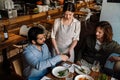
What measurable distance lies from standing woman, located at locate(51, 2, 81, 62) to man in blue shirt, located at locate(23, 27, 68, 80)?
1.69 ft

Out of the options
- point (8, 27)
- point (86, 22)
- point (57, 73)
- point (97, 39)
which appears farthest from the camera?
point (86, 22)

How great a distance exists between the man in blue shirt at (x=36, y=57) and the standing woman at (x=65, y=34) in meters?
0.52

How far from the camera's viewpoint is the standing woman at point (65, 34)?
2.45 metres

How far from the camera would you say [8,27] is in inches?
145

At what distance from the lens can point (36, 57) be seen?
193 cm

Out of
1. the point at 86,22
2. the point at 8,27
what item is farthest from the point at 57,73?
the point at 86,22

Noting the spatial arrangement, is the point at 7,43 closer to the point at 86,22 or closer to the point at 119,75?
the point at 119,75

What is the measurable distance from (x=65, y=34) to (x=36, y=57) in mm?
708

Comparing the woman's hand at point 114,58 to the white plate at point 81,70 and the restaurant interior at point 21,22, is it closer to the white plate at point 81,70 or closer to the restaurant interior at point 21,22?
the white plate at point 81,70

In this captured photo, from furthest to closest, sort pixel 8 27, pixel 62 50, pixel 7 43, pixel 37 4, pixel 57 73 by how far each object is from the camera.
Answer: pixel 37 4 < pixel 8 27 < pixel 7 43 < pixel 62 50 < pixel 57 73

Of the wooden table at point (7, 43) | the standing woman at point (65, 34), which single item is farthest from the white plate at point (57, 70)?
the wooden table at point (7, 43)

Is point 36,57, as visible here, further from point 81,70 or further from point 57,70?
point 81,70

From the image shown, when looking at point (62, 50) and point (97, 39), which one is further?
point (62, 50)

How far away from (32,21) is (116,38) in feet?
7.67
